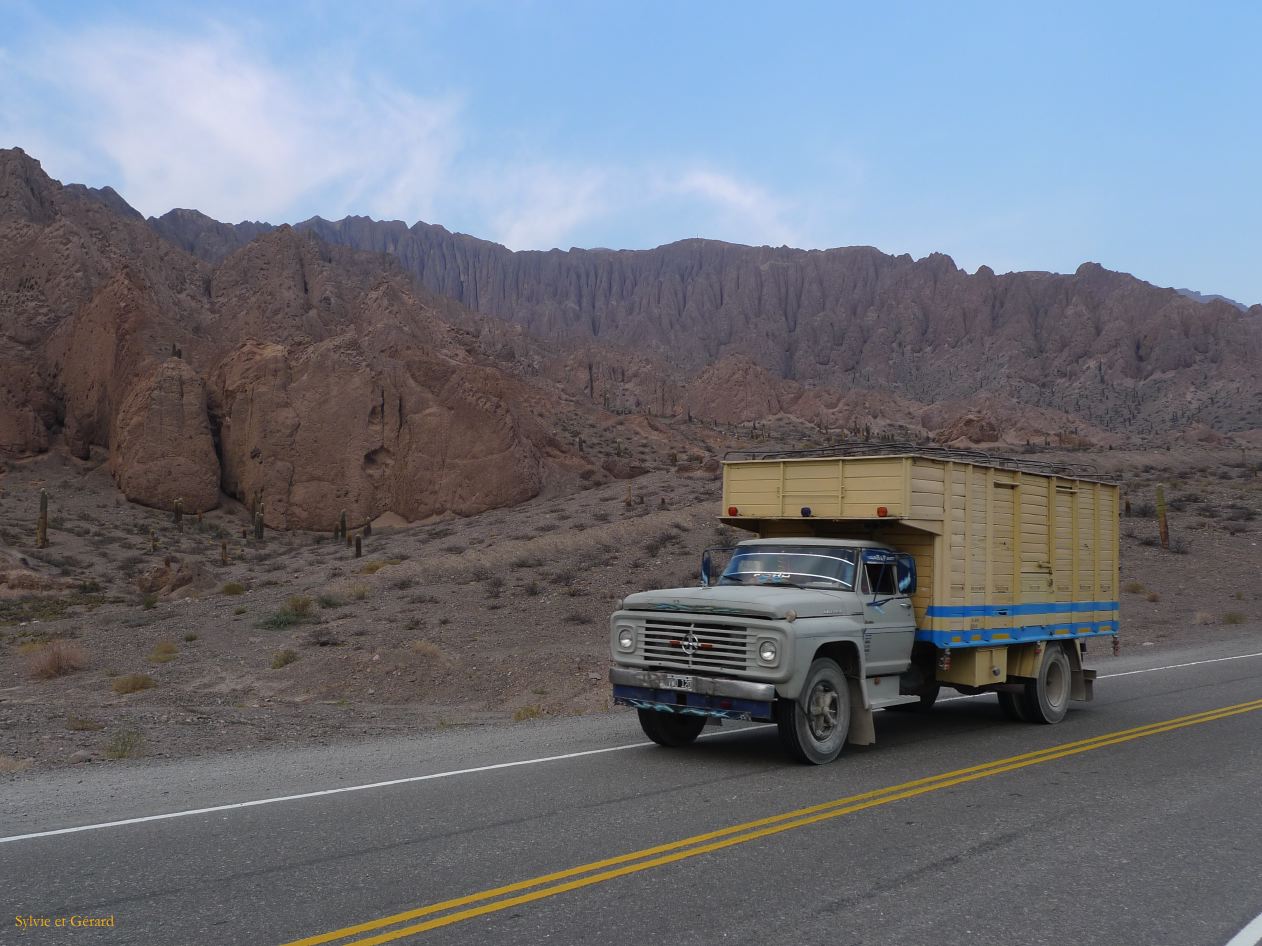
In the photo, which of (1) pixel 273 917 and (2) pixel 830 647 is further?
(2) pixel 830 647

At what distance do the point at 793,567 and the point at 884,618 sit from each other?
108 centimetres

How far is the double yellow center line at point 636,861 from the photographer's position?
5473mm

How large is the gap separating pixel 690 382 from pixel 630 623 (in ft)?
367

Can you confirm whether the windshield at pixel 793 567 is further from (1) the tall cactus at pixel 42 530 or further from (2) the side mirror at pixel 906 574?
(1) the tall cactus at pixel 42 530

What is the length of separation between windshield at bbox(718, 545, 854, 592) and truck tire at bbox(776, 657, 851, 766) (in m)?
0.98

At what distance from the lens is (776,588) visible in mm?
10891

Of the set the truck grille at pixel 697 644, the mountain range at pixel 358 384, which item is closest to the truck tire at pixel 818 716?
the truck grille at pixel 697 644

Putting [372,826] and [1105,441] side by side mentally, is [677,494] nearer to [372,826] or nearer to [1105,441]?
[372,826]

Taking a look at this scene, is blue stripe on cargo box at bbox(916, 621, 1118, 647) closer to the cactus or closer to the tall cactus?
the cactus

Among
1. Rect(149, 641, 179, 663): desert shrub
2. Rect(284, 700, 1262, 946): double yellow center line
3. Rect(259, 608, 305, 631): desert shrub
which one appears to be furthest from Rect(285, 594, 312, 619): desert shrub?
Rect(284, 700, 1262, 946): double yellow center line

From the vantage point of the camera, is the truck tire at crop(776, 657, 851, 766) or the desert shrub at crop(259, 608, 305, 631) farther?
the desert shrub at crop(259, 608, 305, 631)

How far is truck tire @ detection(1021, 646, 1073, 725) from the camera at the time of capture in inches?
508

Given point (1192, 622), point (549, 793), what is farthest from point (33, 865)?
point (1192, 622)

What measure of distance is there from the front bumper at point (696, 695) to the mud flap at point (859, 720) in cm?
117
